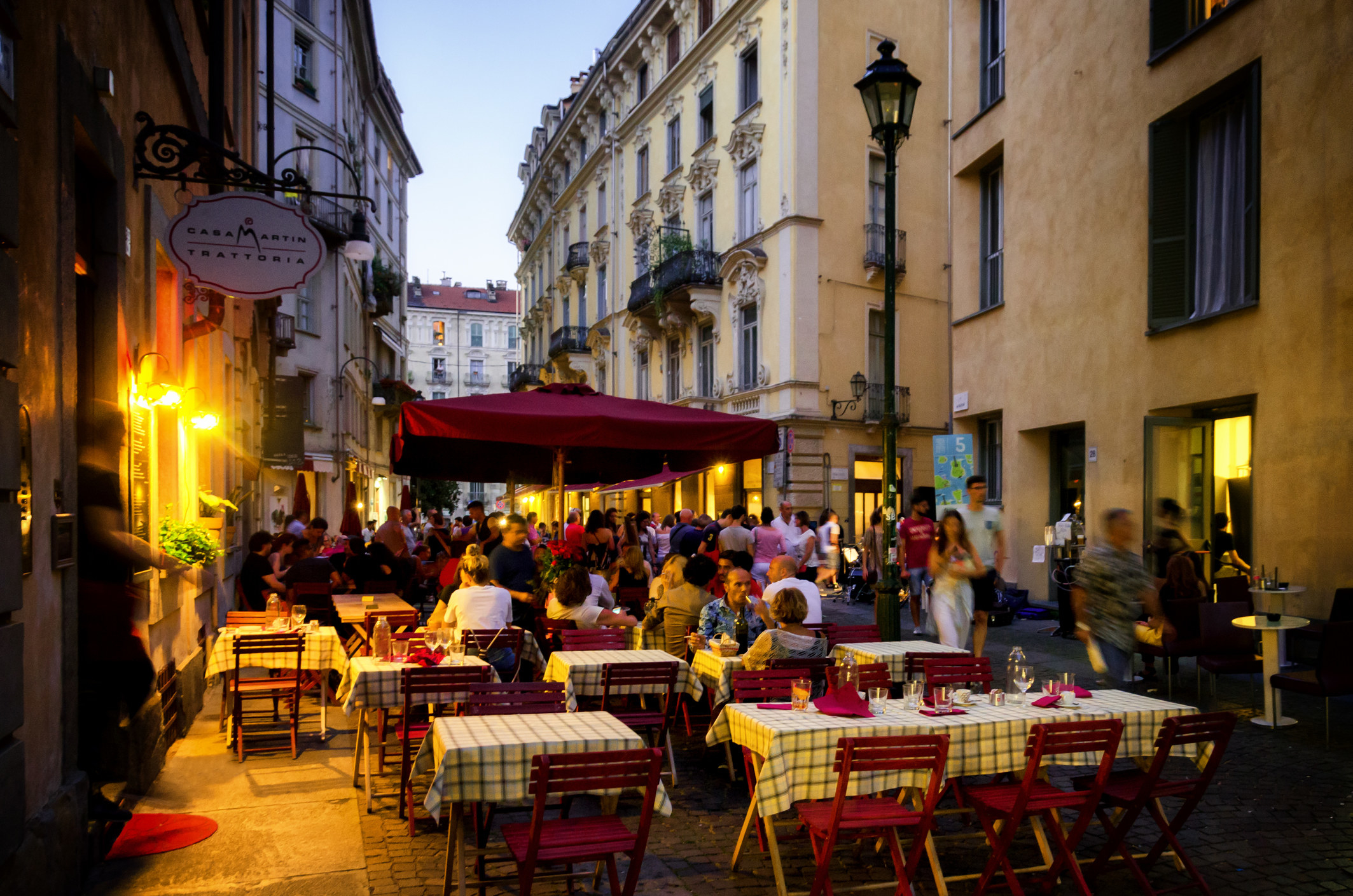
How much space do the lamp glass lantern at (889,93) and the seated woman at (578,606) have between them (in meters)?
4.73

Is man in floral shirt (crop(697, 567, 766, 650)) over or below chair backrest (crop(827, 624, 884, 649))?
over

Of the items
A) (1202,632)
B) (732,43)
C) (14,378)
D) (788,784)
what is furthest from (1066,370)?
(732,43)

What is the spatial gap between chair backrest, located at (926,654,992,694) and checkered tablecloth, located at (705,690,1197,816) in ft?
3.22

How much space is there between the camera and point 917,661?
714 centimetres

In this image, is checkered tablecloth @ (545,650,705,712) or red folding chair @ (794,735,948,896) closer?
red folding chair @ (794,735,948,896)

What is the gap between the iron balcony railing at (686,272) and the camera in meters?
29.3

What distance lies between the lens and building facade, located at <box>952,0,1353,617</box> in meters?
10.0

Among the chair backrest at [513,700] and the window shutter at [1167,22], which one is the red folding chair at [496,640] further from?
the window shutter at [1167,22]

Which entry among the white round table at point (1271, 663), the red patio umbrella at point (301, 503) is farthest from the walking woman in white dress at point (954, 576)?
the red patio umbrella at point (301, 503)

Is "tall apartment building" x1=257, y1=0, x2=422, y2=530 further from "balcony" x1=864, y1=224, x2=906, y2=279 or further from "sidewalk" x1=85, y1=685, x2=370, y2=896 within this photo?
"sidewalk" x1=85, y1=685, x2=370, y2=896

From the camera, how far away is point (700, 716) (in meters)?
8.80

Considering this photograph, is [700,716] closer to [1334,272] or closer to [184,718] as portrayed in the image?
[184,718]

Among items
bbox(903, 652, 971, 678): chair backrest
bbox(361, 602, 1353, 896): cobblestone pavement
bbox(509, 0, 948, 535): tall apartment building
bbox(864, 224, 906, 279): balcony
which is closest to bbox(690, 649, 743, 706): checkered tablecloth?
bbox(361, 602, 1353, 896): cobblestone pavement

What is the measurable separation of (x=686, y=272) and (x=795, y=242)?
16.4ft
